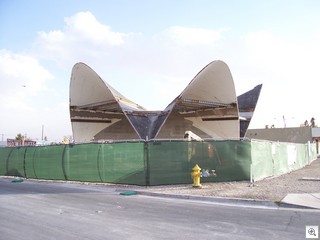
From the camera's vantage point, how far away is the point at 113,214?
9.54 meters

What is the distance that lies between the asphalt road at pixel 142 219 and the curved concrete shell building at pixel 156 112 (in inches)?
1282

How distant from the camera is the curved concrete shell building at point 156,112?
4572cm

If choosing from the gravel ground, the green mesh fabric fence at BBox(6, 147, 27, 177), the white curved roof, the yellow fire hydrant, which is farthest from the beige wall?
the yellow fire hydrant

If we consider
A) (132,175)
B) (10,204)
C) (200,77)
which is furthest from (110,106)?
(10,204)

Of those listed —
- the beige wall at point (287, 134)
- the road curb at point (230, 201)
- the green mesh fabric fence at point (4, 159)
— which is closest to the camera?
the road curb at point (230, 201)

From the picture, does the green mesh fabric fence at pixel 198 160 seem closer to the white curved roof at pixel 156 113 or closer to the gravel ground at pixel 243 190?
the gravel ground at pixel 243 190

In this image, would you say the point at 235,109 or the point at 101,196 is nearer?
the point at 101,196

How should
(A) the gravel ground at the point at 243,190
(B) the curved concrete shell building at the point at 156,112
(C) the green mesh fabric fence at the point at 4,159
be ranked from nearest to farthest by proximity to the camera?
(A) the gravel ground at the point at 243,190 → (C) the green mesh fabric fence at the point at 4,159 → (B) the curved concrete shell building at the point at 156,112

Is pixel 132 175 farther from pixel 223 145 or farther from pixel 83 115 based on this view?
pixel 83 115

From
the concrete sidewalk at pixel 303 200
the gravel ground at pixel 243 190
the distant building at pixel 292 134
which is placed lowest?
the gravel ground at pixel 243 190

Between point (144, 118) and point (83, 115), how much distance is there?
9.71m

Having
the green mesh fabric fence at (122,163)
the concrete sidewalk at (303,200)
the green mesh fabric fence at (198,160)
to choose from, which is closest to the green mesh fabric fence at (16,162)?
the green mesh fabric fence at (122,163)

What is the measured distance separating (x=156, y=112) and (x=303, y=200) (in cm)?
4374

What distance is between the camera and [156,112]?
Answer: 54.4 meters
